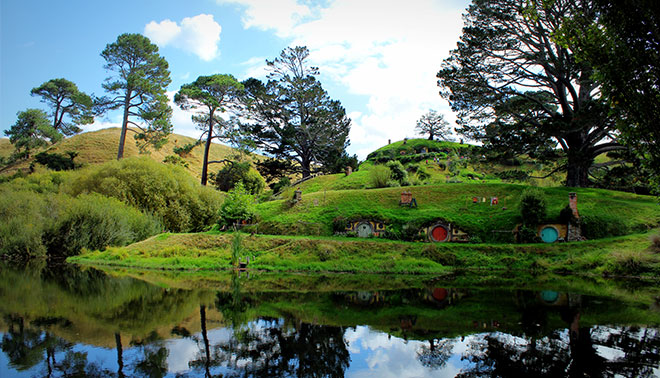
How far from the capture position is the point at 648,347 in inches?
355

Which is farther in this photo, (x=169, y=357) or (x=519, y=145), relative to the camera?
(x=519, y=145)

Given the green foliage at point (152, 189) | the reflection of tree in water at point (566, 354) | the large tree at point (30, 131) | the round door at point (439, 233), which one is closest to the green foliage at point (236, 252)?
the green foliage at point (152, 189)

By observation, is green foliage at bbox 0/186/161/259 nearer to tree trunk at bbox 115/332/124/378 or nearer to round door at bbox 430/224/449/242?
tree trunk at bbox 115/332/124/378

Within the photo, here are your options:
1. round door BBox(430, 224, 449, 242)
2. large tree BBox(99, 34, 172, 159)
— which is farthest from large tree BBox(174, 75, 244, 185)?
round door BBox(430, 224, 449, 242)

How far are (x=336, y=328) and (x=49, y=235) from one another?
2741 centimetres

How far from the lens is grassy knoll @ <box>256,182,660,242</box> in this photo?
90.6 ft

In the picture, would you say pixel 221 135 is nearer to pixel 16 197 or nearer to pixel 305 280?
pixel 16 197

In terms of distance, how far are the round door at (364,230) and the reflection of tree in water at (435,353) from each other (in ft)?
64.6

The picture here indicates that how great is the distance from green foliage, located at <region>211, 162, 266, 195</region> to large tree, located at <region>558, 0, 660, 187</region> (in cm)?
4430

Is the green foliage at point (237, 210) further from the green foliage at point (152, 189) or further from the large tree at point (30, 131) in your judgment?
the large tree at point (30, 131)

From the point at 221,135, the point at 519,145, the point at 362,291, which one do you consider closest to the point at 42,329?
the point at 362,291

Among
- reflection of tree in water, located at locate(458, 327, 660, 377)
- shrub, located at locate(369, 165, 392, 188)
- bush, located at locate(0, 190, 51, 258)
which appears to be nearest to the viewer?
reflection of tree in water, located at locate(458, 327, 660, 377)

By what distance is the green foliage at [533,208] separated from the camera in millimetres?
27109

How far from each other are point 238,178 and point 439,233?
117 feet
